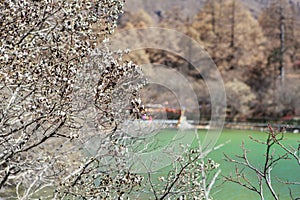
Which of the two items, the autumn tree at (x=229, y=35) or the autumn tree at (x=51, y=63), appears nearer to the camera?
the autumn tree at (x=51, y=63)

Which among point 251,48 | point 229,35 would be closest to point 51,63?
point 251,48

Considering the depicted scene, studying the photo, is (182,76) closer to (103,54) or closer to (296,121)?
(296,121)

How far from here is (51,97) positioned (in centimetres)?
258

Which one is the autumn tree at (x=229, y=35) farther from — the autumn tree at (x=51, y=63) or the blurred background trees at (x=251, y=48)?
the autumn tree at (x=51, y=63)

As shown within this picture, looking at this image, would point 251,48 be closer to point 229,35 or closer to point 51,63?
point 229,35

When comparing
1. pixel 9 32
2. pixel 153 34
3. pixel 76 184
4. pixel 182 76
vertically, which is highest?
pixel 153 34

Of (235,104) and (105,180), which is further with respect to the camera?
(235,104)

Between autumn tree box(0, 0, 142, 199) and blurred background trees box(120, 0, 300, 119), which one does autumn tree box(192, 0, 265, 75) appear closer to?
blurred background trees box(120, 0, 300, 119)

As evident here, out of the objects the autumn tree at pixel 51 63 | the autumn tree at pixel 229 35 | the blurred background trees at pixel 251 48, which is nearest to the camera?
the autumn tree at pixel 51 63

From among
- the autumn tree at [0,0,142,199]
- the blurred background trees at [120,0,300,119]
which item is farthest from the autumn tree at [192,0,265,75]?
the autumn tree at [0,0,142,199]

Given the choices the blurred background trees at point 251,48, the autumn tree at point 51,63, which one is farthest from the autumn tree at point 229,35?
the autumn tree at point 51,63

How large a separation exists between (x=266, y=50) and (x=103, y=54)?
102 ft

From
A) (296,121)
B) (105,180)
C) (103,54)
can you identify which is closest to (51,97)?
(105,180)

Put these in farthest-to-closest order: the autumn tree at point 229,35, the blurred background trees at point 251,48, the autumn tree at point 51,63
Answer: the autumn tree at point 229,35, the blurred background trees at point 251,48, the autumn tree at point 51,63
